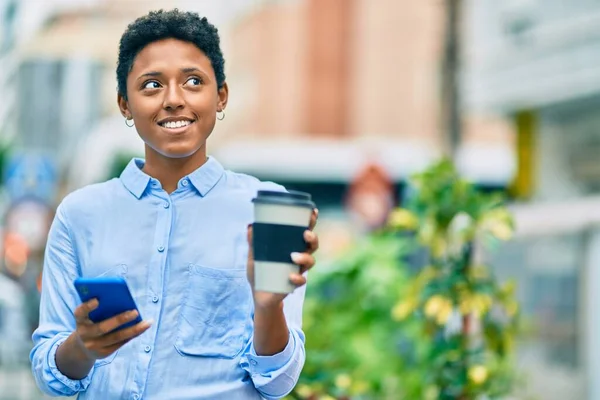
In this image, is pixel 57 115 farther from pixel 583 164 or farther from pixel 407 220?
pixel 407 220

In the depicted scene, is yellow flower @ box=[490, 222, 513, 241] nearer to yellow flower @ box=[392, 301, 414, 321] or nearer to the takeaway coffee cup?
yellow flower @ box=[392, 301, 414, 321]

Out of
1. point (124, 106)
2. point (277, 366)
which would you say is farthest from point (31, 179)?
point (277, 366)

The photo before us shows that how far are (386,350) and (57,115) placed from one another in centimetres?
1577

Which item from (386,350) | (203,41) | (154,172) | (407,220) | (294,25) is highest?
(294,25)

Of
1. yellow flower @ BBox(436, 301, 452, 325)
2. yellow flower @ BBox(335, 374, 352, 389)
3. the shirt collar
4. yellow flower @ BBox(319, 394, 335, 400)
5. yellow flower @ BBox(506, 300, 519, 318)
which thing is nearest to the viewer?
the shirt collar

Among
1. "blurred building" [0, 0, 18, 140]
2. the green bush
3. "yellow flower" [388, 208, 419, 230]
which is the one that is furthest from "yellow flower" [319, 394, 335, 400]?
"blurred building" [0, 0, 18, 140]

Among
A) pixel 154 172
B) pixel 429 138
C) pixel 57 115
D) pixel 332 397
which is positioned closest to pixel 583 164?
pixel 332 397

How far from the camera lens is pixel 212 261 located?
2.31 metres

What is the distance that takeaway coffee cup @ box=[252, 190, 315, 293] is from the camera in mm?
2096

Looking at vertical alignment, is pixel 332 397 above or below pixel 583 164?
below

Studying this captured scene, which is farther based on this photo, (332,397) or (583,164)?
(583,164)

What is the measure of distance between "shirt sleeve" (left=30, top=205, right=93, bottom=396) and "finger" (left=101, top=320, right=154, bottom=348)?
20cm

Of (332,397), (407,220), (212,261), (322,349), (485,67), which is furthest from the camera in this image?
(485,67)

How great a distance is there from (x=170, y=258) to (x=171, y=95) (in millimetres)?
313
